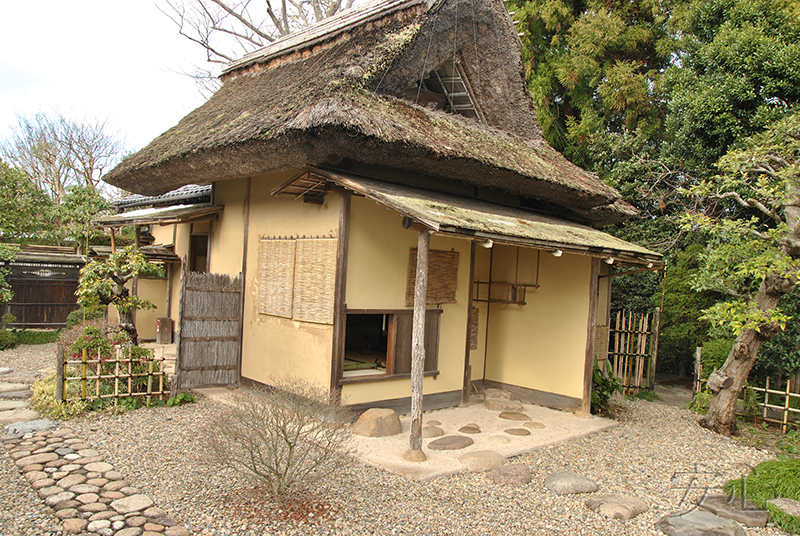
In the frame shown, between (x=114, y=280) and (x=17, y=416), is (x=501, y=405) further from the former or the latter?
(x=17, y=416)

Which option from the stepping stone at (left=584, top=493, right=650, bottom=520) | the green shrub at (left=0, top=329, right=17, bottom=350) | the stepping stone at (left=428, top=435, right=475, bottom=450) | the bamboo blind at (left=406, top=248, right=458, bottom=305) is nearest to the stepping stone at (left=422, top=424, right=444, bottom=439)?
the stepping stone at (left=428, top=435, right=475, bottom=450)

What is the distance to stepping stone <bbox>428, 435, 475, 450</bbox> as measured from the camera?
5438 millimetres

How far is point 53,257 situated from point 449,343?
34.9ft

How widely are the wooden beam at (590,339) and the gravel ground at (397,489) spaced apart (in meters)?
1.11

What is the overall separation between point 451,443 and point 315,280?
2.41m

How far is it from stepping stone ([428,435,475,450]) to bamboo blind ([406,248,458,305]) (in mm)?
1763

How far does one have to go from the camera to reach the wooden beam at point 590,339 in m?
7.33

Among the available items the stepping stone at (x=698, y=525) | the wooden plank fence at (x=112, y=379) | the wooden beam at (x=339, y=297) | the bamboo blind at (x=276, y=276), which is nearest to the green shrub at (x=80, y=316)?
the wooden plank fence at (x=112, y=379)

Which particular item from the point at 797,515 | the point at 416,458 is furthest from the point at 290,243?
the point at 797,515

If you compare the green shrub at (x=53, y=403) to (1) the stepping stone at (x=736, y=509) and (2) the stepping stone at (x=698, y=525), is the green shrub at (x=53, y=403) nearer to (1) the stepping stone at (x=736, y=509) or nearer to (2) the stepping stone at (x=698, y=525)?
(2) the stepping stone at (x=698, y=525)

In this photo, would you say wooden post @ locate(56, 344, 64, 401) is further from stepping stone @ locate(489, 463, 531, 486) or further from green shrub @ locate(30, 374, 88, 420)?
stepping stone @ locate(489, 463, 531, 486)

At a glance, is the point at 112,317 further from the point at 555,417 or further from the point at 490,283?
the point at 555,417

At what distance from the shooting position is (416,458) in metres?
4.94

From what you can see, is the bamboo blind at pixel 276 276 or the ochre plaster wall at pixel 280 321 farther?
the bamboo blind at pixel 276 276
